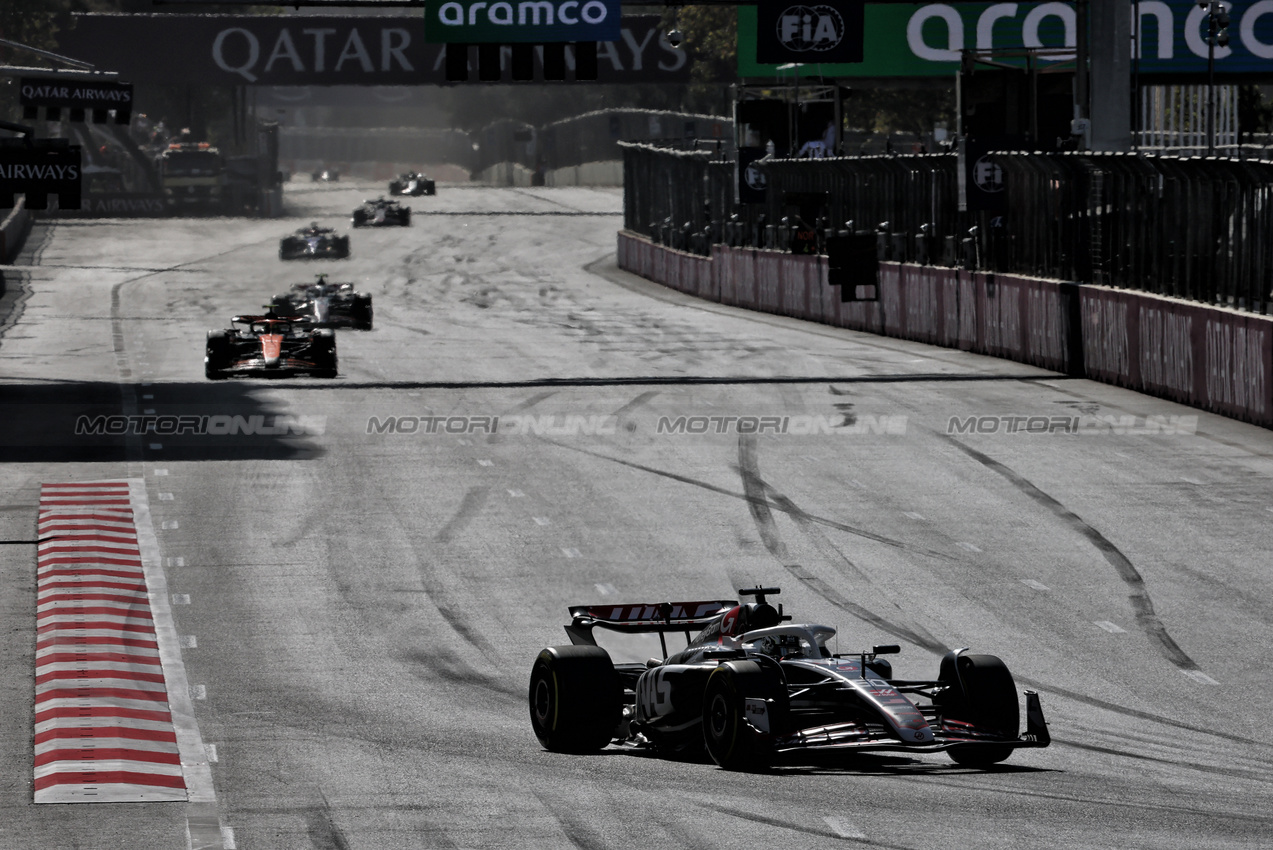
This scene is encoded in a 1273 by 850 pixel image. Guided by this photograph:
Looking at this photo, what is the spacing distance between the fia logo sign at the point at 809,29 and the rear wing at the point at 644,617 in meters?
32.3

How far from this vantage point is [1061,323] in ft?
102

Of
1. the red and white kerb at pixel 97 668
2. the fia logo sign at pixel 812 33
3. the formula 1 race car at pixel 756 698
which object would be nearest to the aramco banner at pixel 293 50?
the fia logo sign at pixel 812 33

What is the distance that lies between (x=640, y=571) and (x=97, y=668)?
5287 mm

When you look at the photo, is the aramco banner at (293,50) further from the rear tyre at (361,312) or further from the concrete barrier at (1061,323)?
the rear tyre at (361,312)

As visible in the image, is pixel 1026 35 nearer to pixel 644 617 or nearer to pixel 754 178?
pixel 754 178

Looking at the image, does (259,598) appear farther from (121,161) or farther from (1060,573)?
(121,161)

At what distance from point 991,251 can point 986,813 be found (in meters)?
25.4

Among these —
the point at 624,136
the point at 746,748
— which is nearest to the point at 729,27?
the point at 624,136

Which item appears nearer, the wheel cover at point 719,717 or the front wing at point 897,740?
the front wing at point 897,740

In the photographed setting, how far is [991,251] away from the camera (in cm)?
3425
